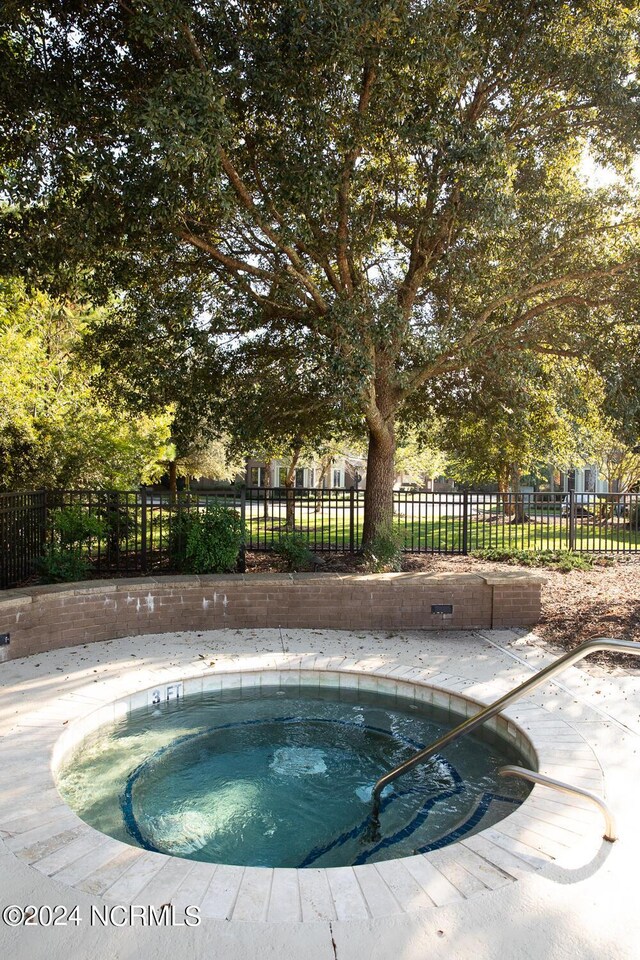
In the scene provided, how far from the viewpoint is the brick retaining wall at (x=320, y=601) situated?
741 centimetres

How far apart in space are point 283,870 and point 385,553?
656 centimetres

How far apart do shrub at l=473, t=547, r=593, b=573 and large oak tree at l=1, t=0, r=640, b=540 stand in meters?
3.46

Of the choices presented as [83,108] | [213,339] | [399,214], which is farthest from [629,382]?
[83,108]

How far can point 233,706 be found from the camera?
5719 millimetres

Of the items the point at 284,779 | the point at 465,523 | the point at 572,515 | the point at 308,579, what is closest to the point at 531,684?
the point at 284,779

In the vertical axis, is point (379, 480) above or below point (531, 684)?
above

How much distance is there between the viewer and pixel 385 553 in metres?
9.48

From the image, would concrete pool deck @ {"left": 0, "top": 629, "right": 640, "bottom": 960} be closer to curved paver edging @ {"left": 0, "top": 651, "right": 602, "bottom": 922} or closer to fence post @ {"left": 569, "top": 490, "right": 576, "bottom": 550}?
curved paver edging @ {"left": 0, "top": 651, "right": 602, "bottom": 922}

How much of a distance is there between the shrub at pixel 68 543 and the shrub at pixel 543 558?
7.52 meters

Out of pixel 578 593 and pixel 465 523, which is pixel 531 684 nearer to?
pixel 578 593

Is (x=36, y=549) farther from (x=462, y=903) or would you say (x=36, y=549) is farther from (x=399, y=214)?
(x=462, y=903)

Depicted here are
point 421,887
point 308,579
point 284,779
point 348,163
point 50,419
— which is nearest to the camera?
point 421,887

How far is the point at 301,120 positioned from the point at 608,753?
22.2ft

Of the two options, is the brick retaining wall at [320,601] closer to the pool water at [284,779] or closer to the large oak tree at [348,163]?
the pool water at [284,779]
